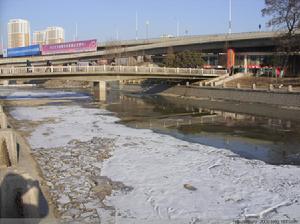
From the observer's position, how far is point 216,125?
29125 mm

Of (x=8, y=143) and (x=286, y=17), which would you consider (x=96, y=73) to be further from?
(x=8, y=143)

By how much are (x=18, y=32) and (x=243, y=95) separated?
89.5 metres

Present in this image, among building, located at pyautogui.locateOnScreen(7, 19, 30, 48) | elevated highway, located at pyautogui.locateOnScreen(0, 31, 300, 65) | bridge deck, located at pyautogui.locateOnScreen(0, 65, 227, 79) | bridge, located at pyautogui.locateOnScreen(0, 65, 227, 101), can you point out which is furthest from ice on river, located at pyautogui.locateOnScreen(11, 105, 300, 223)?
building, located at pyautogui.locateOnScreen(7, 19, 30, 48)

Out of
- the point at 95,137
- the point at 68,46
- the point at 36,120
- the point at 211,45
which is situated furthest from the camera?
the point at 68,46

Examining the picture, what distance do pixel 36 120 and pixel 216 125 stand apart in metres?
13.2

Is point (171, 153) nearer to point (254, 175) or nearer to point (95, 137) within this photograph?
point (254, 175)

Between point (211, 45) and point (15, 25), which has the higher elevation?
point (15, 25)

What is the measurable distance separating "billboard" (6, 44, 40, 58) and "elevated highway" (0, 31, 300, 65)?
1.44 meters

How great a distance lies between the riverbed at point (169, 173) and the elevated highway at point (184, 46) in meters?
49.2

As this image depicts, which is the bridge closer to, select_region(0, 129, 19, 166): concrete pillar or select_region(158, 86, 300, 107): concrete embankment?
select_region(158, 86, 300, 107): concrete embankment

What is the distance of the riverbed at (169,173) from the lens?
1008 centimetres

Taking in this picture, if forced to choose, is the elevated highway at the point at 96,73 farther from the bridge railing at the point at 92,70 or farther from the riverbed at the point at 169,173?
the riverbed at the point at 169,173

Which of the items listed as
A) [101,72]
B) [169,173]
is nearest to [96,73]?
[101,72]

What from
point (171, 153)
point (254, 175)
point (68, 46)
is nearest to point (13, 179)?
point (254, 175)
